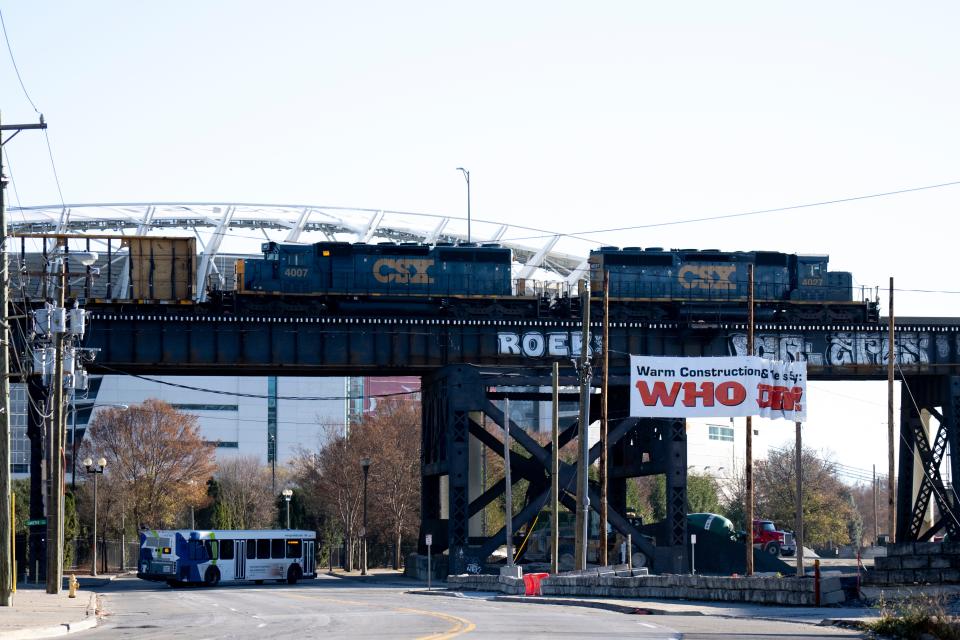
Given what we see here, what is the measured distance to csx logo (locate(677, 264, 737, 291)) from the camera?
228ft

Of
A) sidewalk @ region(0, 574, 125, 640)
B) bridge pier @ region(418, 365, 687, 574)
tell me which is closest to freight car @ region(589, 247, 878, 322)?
bridge pier @ region(418, 365, 687, 574)

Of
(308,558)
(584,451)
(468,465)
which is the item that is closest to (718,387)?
(584,451)

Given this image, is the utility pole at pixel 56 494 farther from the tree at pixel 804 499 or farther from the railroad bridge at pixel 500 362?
the tree at pixel 804 499

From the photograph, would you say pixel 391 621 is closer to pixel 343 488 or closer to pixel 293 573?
pixel 293 573

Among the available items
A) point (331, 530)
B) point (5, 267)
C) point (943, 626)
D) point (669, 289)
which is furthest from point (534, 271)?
point (943, 626)

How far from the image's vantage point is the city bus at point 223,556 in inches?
2260

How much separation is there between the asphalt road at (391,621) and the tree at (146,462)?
1893 inches

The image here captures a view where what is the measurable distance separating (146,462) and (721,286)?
4456 centimetres

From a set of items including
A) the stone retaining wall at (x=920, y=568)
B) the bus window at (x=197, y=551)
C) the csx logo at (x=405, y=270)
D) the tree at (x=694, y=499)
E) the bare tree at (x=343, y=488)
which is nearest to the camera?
the stone retaining wall at (x=920, y=568)

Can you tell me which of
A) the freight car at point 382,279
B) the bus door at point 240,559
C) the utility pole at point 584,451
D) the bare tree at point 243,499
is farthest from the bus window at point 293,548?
the bare tree at point 243,499

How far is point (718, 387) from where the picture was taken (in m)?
53.8

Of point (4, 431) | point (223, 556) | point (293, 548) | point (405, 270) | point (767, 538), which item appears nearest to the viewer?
point (4, 431)

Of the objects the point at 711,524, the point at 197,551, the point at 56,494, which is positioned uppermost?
the point at 56,494

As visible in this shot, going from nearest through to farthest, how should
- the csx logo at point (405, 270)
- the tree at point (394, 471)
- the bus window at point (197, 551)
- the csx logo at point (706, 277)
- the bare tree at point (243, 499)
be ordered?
the bus window at point (197, 551), the csx logo at point (405, 270), the csx logo at point (706, 277), the tree at point (394, 471), the bare tree at point (243, 499)
